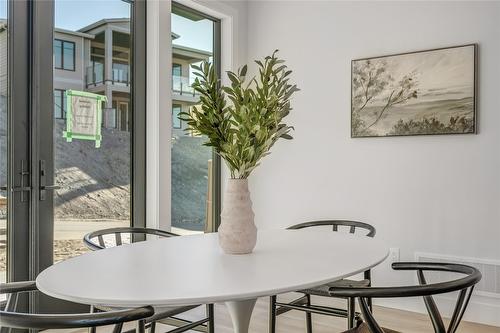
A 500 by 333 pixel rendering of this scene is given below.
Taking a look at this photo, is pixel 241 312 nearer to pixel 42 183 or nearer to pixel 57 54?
pixel 42 183

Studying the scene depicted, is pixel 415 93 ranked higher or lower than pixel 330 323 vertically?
higher

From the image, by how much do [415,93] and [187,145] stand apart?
178 centimetres

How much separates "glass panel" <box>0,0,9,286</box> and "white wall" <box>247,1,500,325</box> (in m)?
2.08

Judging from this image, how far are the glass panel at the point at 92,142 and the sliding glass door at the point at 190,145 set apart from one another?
44 cm

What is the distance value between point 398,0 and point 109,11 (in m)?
2.06

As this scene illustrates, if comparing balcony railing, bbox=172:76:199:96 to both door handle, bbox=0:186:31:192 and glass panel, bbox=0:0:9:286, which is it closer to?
glass panel, bbox=0:0:9:286

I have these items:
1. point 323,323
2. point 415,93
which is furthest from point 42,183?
point 415,93

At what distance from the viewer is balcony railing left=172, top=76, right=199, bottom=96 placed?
3740 millimetres

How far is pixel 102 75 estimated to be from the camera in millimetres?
3195

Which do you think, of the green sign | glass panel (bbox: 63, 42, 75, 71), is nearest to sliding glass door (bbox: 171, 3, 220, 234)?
the green sign

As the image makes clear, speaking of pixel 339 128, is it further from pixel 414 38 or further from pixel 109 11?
pixel 109 11

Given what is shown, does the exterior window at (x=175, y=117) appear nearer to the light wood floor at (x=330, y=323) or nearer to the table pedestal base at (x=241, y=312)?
the light wood floor at (x=330, y=323)

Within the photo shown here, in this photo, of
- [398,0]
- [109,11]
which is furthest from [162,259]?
[398,0]

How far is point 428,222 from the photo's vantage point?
334cm
